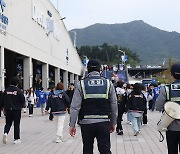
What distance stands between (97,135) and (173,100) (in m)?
1.24

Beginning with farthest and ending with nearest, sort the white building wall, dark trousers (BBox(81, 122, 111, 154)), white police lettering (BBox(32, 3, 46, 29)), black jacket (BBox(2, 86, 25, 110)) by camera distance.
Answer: white police lettering (BBox(32, 3, 46, 29)), the white building wall, black jacket (BBox(2, 86, 25, 110)), dark trousers (BBox(81, 122, 111, 154))

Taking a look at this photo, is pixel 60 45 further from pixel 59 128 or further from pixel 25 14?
pixel 59 128

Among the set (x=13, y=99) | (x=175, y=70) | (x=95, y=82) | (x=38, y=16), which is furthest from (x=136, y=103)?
(x=38, y=16)

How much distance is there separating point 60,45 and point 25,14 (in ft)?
62.6

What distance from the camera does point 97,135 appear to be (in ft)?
17.8

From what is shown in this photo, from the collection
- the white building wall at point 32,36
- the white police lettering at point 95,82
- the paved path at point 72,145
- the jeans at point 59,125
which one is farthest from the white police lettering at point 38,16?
the white police lettering at point 95,82

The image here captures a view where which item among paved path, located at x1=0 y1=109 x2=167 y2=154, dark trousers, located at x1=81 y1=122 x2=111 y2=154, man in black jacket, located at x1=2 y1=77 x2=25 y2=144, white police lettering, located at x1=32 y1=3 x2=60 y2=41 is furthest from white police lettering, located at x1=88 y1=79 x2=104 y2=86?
white police lettering, located at x1=32 y1=3 x2=60 y2=41

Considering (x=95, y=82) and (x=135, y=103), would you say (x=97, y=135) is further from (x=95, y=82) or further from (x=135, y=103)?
(x=135, y=103)

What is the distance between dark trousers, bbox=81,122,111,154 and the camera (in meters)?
5.36

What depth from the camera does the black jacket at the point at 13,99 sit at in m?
10.2

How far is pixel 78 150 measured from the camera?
9.27 metres

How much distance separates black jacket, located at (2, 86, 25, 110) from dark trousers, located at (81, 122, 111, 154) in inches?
202

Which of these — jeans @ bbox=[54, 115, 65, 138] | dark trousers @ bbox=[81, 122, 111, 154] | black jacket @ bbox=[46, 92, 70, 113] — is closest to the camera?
dark trousers @ bbox=[81, 122, 111, 154]

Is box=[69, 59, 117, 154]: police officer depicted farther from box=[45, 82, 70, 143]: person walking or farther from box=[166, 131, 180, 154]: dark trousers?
box=[45, 82, 70, 143]: person walking
